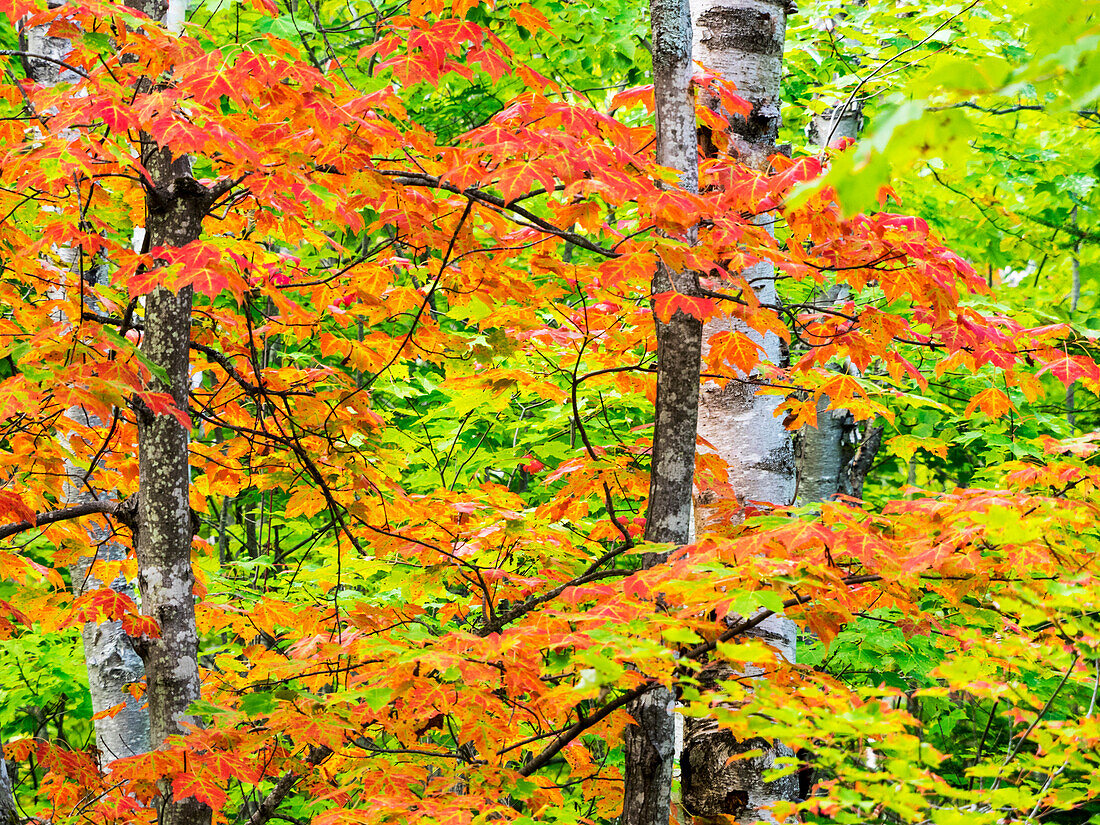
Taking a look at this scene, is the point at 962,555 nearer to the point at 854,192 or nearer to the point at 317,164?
the point at 854,192

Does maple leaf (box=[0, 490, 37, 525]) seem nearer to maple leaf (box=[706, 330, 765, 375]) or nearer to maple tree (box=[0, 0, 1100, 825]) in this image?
maple tree (box=[0, 0, 1100, 825])

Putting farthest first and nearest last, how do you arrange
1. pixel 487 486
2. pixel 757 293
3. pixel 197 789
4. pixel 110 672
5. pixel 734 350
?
pixel 110 672, pixel 487 486, pixel 757 293, pixel 734 350, pixel 197 789

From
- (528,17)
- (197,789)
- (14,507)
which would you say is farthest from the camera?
(528,17)

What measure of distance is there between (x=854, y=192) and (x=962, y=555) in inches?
58.2

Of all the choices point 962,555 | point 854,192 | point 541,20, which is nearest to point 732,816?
point 962,555

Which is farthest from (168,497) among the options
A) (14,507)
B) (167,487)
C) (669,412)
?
(669,412)

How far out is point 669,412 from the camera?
2303mm

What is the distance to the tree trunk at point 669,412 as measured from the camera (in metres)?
2.25

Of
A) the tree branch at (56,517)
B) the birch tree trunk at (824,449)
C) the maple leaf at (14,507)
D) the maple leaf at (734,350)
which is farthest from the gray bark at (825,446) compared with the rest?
the maple leaf at (14,507)

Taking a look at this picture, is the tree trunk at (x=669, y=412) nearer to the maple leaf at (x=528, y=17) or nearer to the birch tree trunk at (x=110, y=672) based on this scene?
the maple leaf at (x=528, y=17)

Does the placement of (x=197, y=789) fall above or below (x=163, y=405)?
below

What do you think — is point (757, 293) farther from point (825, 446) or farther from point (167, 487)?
point (825, 446)

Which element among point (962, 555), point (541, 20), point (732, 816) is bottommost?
point (732, 816)

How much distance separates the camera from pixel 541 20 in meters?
2.40
